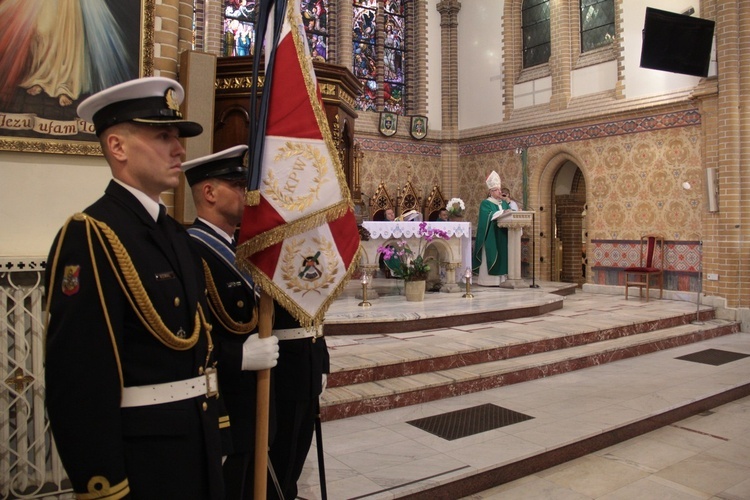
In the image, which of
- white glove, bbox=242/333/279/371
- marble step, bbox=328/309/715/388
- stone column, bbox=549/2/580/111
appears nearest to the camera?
white glove, bbox=242/333/279/371

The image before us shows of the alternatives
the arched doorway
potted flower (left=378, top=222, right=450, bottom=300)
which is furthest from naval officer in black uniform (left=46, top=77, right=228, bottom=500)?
the arched doorway

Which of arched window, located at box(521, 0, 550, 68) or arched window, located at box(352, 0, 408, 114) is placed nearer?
arched window, located at box(521, 0, 550, 68)

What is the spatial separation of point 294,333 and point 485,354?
3.55m

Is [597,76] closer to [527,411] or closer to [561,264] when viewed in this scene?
[561,264]

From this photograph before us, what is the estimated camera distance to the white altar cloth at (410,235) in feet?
26.0

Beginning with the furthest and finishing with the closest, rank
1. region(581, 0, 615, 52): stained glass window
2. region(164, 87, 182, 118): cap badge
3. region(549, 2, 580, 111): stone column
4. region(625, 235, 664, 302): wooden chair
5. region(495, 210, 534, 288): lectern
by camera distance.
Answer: region(549, 2, 580, 111): stone column, region(581, 0, 615, 52): stained glass window, region(495, 210, 534, 288): lectern, region(625, 235, 664, 302): wooden chair, region(164, 87, 182, 118): cap badge

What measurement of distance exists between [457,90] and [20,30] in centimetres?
1245

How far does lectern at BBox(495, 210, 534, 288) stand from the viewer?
955 centimetres

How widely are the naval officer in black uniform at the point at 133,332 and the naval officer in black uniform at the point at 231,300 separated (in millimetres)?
259

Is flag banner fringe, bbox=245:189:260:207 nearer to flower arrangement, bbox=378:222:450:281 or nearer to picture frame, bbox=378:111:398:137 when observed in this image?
flower arrangement, bbox=378:222:450:281

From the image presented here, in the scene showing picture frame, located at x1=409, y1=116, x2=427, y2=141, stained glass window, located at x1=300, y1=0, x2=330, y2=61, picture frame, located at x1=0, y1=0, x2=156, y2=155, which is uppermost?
stained glass window, located at x1=300, y1=0, x2=330, y2=61

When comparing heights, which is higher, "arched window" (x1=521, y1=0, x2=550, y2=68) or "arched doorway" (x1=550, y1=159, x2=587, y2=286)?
"arched window" (x1=521, y1=0, x2=550, y2=68)

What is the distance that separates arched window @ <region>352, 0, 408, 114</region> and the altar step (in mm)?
7857

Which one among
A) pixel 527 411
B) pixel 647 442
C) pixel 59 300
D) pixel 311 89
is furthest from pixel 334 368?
pixel 59 300
